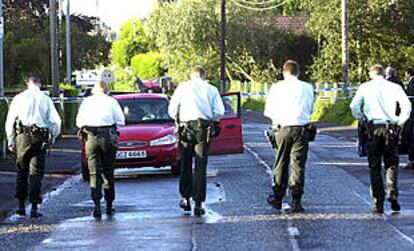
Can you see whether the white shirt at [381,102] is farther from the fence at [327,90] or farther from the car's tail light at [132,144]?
the fence at [327,90]

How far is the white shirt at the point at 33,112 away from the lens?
12.6m

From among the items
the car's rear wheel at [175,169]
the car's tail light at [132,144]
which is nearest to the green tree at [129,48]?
the car's rear wheel at [175,169]

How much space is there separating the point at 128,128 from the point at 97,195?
545 cm

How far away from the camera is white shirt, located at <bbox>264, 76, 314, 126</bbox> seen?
40.2 feet

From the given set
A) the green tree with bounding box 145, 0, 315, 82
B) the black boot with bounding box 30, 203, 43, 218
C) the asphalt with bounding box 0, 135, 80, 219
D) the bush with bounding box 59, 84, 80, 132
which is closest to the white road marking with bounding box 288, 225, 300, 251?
the black boot with bounding box 30, 203, 43, 218

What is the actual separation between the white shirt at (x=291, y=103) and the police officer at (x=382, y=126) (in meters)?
0.63

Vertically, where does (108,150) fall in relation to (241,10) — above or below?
below

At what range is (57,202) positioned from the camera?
1419cm

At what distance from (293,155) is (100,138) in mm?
2382

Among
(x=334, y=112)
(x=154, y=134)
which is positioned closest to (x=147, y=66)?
(x=334, y=112)

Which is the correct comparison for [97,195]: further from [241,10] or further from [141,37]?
[141,37]

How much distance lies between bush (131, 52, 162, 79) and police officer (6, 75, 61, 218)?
74489mm

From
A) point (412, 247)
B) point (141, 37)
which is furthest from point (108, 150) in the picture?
point (141, 37)

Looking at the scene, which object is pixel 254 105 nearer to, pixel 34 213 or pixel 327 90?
pixel 327 90
